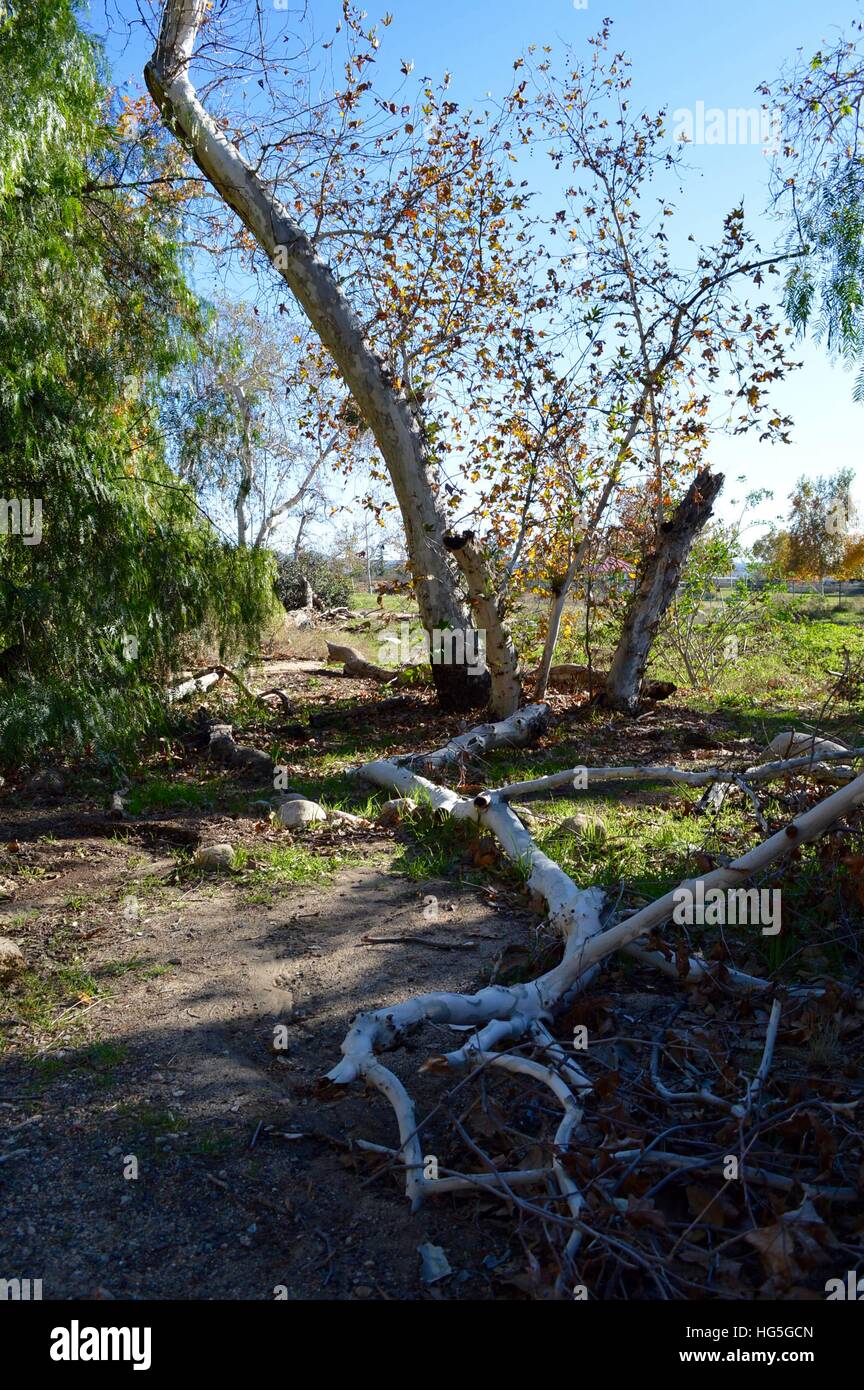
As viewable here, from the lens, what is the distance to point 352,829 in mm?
6125

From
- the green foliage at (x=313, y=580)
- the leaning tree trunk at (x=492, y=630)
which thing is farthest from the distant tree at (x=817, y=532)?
the leaning tree trunk at (x=492, y=630)

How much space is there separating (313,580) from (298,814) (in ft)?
54.4

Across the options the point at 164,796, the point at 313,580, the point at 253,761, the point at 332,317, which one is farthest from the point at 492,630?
the point at 313,580

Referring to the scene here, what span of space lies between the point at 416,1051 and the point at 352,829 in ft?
8.93

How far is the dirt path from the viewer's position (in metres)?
2.48

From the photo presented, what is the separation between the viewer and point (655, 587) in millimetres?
9828

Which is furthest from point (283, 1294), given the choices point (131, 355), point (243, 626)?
point (131, 355)

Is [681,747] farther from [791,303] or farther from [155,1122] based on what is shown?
[155,1122]

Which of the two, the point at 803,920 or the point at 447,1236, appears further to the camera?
the point at 803,920

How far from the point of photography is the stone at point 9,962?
3951 millimetres

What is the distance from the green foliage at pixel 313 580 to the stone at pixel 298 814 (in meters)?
14.0

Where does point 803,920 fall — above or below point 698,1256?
above

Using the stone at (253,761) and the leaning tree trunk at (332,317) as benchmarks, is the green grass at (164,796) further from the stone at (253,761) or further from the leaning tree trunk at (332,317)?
the leaning tree trunk at (332,317)

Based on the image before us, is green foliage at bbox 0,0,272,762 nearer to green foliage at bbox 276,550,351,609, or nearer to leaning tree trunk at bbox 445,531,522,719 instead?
leaning tree trunk at bbox 445,531,522,719
